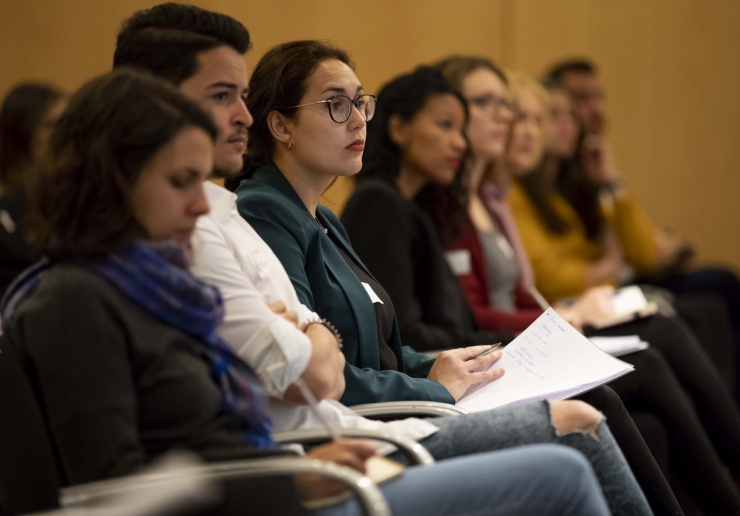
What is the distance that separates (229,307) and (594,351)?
850 millimetres

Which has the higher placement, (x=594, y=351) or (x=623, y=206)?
(x=594, y=351)

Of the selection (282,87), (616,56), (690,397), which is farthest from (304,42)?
(616,56)

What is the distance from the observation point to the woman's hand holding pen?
6.11 feet

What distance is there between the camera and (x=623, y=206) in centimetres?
438

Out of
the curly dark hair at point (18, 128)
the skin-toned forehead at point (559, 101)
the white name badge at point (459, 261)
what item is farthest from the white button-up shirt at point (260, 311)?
the skin-toned forehead at point (559, 101)

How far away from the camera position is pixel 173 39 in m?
1.64

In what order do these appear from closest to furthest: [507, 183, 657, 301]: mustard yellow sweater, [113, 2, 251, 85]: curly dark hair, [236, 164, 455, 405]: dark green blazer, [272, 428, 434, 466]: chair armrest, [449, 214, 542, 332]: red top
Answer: [272, 428, 434, 466]: chair armrest → [113, 2, 251, 85]: curly dark hair → [236, 164, 455, 405]: dark green blazer → [449, 214, 542, 332]: red top → [507, 183, 657, 301]: mustard yellow sweater

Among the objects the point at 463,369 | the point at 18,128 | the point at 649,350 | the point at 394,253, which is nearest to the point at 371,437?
the point at 463,369

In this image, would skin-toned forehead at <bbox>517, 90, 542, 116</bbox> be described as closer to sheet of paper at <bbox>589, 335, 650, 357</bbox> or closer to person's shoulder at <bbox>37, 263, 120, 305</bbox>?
sheet of paper at <bbox>589, 335, 650, 357</bbox>

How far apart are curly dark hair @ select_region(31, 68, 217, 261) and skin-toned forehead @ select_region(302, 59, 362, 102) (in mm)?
698

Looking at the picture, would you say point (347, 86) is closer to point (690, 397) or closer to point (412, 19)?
point (690, 397)

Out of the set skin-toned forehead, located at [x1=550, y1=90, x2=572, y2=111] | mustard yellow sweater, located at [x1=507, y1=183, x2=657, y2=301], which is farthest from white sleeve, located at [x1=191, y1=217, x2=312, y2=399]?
skin-toned forehead, located at [x1=550, y1=90, x2=572, y2=111]

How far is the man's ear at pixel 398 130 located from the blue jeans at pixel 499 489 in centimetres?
165

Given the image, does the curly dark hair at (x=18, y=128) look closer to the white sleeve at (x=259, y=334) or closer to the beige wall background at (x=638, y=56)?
the beige wall background at (x=638, y=56)
